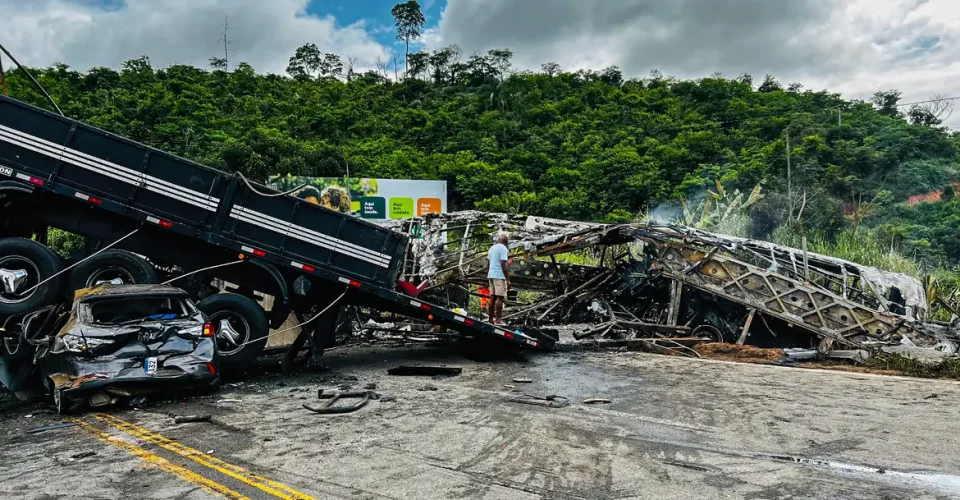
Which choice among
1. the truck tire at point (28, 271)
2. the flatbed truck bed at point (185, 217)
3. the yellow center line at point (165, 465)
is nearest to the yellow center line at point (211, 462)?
the yellow center line at point (165, 465)

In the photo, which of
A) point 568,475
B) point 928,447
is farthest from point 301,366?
point 928,447

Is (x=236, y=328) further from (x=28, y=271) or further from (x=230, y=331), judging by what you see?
(x=28, y=271)

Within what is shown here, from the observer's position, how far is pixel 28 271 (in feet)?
29.2

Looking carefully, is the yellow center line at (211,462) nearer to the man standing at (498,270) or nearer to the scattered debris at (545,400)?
the scattered debris at (545,400)

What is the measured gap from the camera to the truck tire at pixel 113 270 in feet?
30.1

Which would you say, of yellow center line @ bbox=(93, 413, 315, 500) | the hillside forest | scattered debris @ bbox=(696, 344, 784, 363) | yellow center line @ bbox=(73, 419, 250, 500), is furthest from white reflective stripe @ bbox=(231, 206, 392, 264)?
the hillside forest

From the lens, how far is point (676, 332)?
13250mm

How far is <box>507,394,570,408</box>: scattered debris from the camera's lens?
25.0 ft

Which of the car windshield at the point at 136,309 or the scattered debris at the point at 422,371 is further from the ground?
the car windshield at the point at 136,309

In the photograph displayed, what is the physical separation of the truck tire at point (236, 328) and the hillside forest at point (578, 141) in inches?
727

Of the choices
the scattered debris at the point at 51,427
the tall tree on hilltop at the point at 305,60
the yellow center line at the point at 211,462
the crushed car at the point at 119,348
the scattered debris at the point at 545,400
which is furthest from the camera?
the tall tree on hilltop at the point at 305,60

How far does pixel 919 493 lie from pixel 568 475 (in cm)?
247

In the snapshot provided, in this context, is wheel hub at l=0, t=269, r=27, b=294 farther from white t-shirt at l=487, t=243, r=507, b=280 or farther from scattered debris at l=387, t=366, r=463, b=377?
white t-shirt at l=487, t=243, r=507, b=280

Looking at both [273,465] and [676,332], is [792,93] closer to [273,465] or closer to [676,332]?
[676,332]
